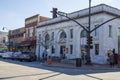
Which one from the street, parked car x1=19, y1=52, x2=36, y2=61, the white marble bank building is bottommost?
the street

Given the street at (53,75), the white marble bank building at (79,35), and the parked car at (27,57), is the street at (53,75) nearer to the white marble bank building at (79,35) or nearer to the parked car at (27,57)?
the white marble bank building at (79,35)

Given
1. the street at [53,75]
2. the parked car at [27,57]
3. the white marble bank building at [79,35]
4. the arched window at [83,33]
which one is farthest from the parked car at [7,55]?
the street at [53,75]

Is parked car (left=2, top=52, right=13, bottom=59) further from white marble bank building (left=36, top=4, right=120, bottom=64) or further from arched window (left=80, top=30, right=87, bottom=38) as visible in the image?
arched window (left=80, top=30, right=87, bottom=38)

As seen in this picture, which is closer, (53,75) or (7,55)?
(53,75)

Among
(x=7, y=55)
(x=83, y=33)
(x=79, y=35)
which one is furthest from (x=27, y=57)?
(x=83, y=33)

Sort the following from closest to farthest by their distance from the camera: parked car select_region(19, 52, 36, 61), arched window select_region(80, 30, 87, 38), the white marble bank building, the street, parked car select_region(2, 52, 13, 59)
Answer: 1. the street
2. the white marble bank building
3. arched window select_region(80, 30, 87, 38)
4. parked car select_region(19, 52, 36, 61)
5. parked car select_region(2, 52, 13, 59)

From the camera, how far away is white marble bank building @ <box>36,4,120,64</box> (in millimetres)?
32594

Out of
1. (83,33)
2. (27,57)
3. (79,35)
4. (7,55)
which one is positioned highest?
(83,33)

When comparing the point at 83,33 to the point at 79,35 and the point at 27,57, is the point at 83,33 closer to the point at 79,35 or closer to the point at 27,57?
the point at 79,35

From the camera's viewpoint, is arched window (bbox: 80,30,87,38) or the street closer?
the street

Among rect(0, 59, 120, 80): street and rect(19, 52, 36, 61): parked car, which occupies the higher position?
rect(19, 52, 36, 61): parked car

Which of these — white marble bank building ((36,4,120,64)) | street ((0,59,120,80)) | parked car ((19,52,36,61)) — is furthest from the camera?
parked car ((19,52,36,61))

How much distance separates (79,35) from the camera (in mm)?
36938

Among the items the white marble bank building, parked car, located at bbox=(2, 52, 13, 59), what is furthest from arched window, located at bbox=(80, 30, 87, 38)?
parked car, located at bbox=(2, 52, 13, 59)
